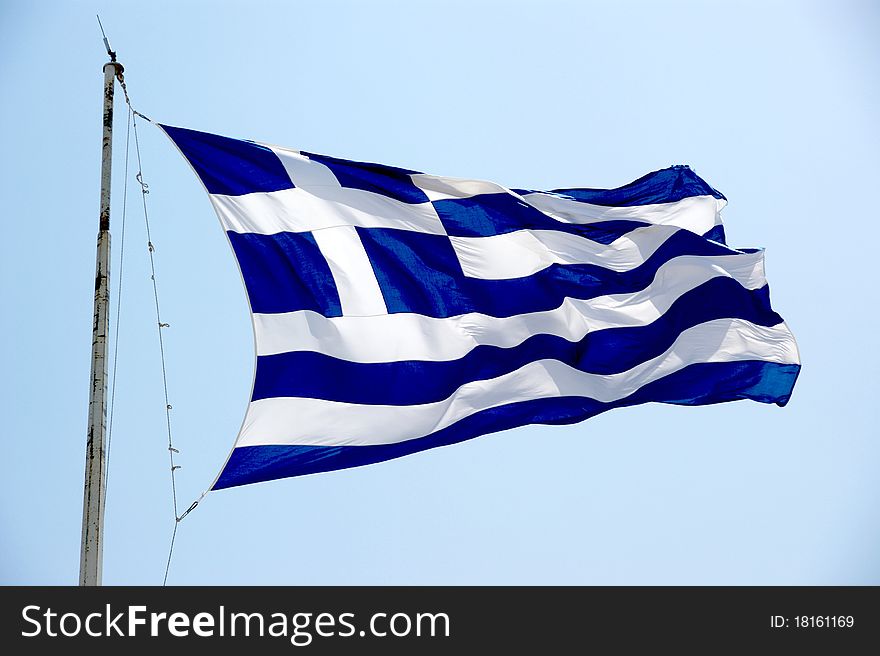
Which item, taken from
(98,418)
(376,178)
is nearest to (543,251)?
(376,178)

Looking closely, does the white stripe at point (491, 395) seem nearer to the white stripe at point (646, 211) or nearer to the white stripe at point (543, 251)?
the white stripe at point (543, 251)

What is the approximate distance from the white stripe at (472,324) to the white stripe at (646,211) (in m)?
0.84

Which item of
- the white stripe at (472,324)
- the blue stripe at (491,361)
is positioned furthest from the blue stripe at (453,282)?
the blue stripe at (491,361)

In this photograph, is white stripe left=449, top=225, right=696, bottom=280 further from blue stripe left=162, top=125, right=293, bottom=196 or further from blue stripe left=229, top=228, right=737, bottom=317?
blue stripe left=162, top=125, right=293, bottom=196

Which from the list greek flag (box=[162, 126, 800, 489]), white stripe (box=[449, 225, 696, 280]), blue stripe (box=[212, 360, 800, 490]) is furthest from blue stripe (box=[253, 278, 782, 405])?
white stripe (box=[449, 225, 696, 280])

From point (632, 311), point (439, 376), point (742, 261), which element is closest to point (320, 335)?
point (439, 376)

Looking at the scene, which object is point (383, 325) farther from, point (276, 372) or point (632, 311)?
point (632, 311)

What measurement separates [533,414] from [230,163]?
4.84 meters

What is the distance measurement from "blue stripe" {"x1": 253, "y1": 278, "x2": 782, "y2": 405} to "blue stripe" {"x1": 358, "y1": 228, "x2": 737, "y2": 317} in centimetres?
56

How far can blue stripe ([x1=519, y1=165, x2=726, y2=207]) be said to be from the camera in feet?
53.0

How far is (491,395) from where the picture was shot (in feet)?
45.6

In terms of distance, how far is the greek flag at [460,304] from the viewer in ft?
40.6

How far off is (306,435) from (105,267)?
2.72 meters

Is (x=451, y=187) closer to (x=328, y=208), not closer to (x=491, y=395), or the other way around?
(x=328, y=208)
